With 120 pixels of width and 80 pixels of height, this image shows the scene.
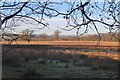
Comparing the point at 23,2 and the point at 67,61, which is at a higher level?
the point at 23,2

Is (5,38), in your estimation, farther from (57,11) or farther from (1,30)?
(57,11)

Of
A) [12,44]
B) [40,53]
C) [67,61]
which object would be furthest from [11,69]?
[12,44]

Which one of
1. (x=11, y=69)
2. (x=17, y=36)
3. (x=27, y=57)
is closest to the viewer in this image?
(x=17, y=36)

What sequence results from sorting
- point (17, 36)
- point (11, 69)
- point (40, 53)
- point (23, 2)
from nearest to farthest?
point (23, 2), point (17, 36), point (11, 69), point (40, 53)

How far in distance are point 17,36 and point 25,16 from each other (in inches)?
6.7

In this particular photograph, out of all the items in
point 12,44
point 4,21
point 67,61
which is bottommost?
point 67,61

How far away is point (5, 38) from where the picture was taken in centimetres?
187

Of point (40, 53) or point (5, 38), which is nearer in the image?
point (5, 38)

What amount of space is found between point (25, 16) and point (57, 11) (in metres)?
0.17

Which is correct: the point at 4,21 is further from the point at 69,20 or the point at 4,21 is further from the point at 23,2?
the point at 69,20

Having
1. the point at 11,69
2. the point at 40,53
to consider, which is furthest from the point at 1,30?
the point at 40,53

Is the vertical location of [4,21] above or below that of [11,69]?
above

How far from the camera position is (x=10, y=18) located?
1749 millimetres

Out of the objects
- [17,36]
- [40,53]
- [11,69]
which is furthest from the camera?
[40,53]
